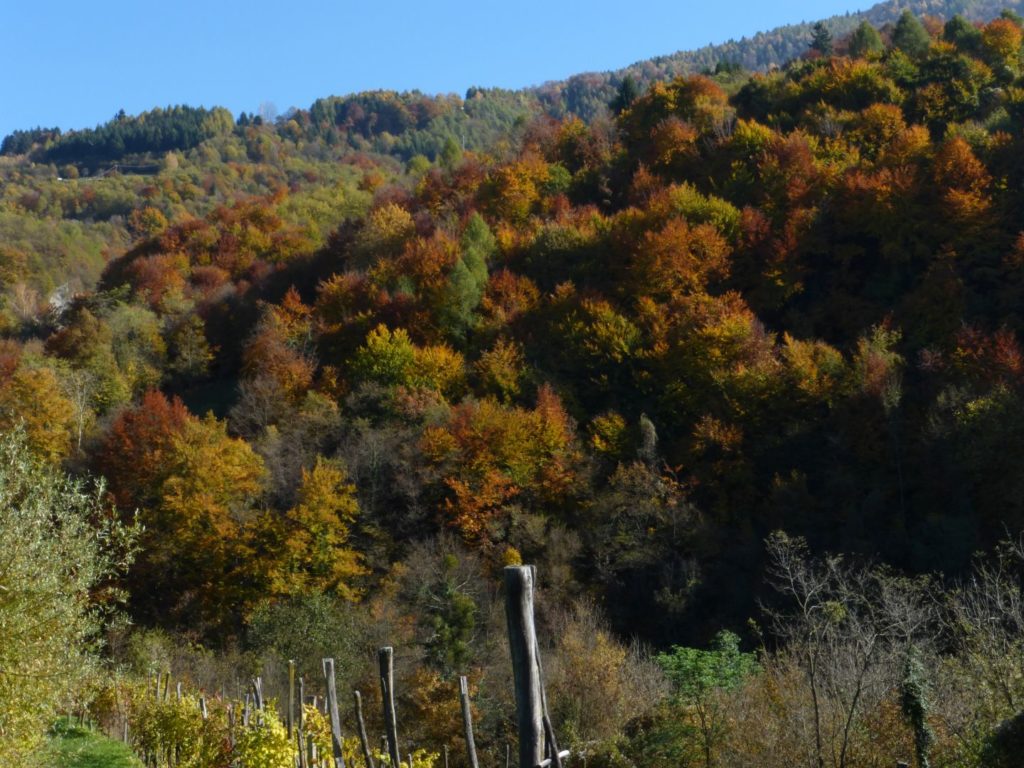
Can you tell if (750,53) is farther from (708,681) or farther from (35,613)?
(35,613)

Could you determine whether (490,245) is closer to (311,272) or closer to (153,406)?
(311,272)

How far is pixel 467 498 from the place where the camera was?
3503cm

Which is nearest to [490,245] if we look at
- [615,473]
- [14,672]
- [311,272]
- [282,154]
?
[311,272]

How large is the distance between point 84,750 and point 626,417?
99.0ft

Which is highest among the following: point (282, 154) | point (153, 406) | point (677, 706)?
point (282, 154)

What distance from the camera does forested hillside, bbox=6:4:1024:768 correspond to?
1866 centimetres

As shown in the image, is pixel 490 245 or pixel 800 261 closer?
pixel 800 261

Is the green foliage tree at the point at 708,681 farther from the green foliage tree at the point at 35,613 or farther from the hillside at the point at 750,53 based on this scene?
the hillside at the point at 750,53

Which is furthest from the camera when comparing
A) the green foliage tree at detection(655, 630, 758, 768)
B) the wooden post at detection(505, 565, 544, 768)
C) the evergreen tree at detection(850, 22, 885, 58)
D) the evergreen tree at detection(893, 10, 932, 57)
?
the evergreen tree at detection(850, 22, 885, 58)

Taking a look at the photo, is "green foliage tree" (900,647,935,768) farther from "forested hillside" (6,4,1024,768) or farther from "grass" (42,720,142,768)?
"grass" (42,720,142,768)

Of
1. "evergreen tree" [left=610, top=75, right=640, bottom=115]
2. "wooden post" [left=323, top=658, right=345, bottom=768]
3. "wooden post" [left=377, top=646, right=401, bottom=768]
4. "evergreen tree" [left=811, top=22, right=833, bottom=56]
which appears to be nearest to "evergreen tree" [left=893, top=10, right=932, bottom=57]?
"evergreen tree" [left=811, top=22, right=833, bottom=56]

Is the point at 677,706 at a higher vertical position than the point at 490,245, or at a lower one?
lower

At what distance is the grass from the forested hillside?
3.56 feet

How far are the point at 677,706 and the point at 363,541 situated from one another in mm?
21311
